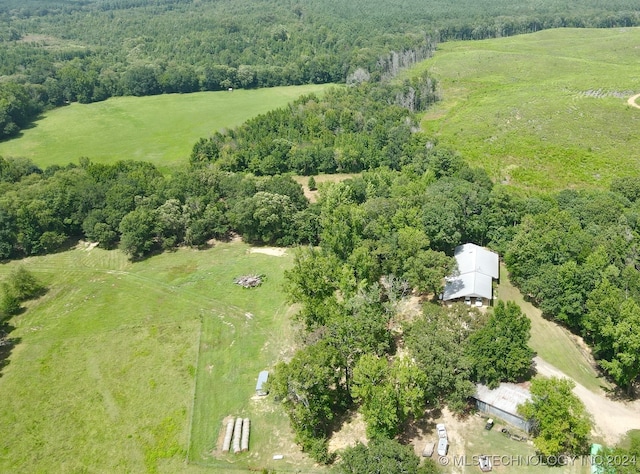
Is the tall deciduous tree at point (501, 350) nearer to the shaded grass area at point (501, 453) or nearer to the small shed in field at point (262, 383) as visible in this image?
the shaded grass area at point (501, 453)

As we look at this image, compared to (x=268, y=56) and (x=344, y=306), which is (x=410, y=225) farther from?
(x=268, y=56)

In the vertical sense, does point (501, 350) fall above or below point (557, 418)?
above

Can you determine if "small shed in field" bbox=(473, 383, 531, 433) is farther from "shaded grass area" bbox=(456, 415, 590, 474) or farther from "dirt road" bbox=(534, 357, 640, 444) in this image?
"dirt road" bbox=(534, 357, 640, 444)

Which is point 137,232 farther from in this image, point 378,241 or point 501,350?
point 501,350

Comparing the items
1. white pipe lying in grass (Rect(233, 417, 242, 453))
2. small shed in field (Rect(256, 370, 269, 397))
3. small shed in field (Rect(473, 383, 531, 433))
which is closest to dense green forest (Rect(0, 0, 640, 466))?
small shed in field (Rect(473, 383, 531, 433))

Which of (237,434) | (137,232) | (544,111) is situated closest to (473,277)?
(237,434)

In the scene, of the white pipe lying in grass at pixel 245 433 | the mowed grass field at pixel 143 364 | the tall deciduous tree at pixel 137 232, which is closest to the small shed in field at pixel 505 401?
the mowed grass field at pixel 143 364
